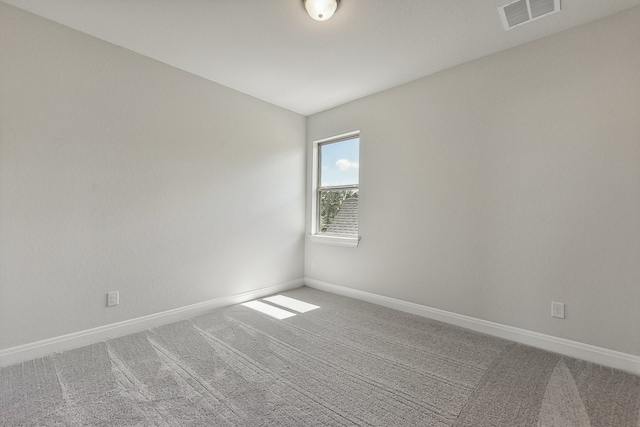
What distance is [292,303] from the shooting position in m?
3.41

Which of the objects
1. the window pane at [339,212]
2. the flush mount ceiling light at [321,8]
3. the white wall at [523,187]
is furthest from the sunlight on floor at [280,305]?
the flush mount ceiling light at [321,8]

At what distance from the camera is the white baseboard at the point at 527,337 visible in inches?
79.2

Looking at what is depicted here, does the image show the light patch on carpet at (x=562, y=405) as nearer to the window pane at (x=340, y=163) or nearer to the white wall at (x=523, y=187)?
the white wall at (x=523, y=187)

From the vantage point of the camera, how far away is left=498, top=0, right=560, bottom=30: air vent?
195 centimetres

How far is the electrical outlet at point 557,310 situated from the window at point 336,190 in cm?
198

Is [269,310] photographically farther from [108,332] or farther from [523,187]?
[523,187]

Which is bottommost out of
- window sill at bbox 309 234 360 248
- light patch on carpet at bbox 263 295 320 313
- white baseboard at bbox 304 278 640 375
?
light patch on carpet at bbox 263 295 320 313

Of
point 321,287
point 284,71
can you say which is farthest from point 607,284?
point 284,71

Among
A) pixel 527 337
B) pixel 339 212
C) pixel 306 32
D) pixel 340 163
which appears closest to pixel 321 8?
pixel 306 32

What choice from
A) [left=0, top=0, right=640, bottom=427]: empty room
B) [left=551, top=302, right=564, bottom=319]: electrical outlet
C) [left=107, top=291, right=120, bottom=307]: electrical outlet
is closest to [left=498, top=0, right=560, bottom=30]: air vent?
[left=0, top=0, right=640, bottom=427]: empty room

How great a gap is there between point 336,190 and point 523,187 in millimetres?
2194

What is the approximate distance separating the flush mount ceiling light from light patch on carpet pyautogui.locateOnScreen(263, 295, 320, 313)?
9.06ft

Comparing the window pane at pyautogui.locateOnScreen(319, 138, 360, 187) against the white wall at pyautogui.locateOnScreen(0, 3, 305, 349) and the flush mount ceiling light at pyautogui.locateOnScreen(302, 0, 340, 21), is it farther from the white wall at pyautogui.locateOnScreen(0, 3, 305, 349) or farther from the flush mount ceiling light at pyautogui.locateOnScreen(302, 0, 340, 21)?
the flush mount ceiling light at pyautogui.locateOnScreen(302, 0, 340, 21)

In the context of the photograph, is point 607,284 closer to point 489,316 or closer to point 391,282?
point 489,316
